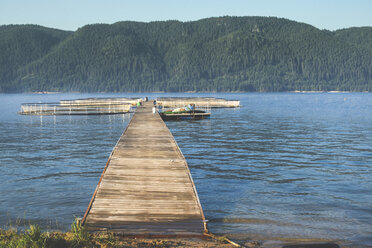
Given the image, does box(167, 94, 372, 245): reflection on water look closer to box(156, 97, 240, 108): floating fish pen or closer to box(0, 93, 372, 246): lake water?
box(0, 93, 372, 246): lake water

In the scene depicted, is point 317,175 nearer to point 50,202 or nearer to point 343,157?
point 343,157

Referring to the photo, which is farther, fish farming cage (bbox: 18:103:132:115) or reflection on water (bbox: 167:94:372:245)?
fish farming cage (bbox: 18:103:132:115)

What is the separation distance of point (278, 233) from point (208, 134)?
29.0 m

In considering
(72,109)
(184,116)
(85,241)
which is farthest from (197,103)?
(85,241)

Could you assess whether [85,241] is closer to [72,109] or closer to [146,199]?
[146,199]

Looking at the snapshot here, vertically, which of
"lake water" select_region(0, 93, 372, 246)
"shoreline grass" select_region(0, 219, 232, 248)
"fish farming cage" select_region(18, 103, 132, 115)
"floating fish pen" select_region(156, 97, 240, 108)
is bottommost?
"lake water" select_region(0, 93, 372, 246)

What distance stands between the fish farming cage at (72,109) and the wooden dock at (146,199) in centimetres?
4954

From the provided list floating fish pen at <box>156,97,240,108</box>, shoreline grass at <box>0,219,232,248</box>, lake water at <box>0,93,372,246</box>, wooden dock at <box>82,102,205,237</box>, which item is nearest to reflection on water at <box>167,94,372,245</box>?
lake water at <box>0,93,372,246</box>

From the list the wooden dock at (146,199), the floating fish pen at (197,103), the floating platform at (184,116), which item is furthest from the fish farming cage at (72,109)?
the wooden dock at (146,199)

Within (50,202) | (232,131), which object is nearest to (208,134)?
(232,131)

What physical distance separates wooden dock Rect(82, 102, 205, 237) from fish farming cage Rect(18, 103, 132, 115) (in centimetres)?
4954

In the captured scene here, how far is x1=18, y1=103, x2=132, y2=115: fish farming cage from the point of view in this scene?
227ft

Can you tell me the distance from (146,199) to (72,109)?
220 ft

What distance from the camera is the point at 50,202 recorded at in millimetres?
→ 16031
